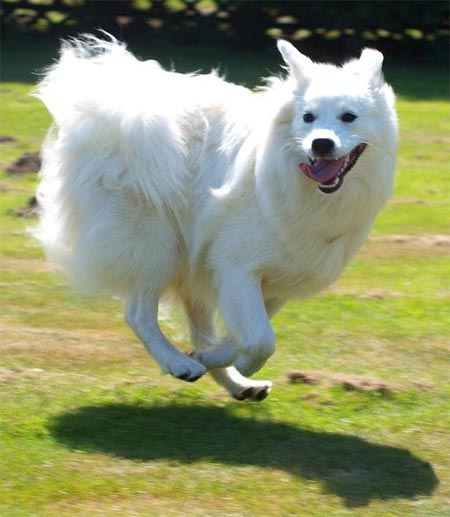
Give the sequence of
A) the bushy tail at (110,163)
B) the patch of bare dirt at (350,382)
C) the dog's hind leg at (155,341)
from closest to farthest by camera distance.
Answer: the dog's hind leg at (155,341) → the bushy tail at (110,163) → the patch of bare dirt at (350,382)

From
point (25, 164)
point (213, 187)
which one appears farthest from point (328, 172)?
point (25, 164)

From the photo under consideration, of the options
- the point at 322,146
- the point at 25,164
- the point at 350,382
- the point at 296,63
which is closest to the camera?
the point at 322,146

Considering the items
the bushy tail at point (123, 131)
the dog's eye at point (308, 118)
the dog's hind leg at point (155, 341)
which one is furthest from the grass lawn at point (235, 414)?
the dog's eye at point (308, 118)

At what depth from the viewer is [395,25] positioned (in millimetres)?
20250

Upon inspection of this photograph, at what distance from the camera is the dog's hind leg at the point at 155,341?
748 cm

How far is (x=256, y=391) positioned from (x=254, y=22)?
1419 centimetres

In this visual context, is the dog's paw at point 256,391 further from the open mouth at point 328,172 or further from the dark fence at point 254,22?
the dark fence at point 254,22

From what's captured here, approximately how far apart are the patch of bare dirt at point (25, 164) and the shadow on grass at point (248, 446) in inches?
278

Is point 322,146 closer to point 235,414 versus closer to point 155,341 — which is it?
point 155,341

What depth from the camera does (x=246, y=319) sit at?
7395mm

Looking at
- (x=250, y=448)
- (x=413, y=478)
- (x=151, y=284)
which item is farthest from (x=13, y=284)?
(x=413, y=478)

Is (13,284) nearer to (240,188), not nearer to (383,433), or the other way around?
(240,188)

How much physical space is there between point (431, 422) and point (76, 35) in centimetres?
1460

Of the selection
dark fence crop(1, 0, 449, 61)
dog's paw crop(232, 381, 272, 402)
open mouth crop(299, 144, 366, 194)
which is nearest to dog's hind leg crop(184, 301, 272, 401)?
dog's paw crop(232, 381, 272, 402)
